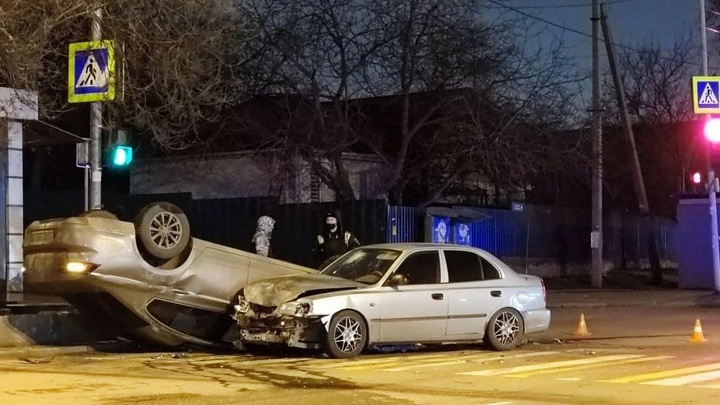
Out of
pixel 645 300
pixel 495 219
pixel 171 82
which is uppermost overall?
pixel 171 82

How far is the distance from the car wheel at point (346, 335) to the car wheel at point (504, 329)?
6.77 feet

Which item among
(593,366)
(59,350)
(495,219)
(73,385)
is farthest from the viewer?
(495,219)

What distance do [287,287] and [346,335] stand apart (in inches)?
38.4

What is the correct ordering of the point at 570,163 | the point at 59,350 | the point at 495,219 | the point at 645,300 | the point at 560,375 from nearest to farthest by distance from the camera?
the point at 560,375, the point at 59,350, the point at 645,300, the point at 570,163, the point at 495,219

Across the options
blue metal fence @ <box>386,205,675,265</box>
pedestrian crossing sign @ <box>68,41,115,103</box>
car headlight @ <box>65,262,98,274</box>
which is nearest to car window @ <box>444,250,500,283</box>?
car headlight @ <box>65,262,98,274</box>

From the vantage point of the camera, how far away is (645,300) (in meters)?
27.3

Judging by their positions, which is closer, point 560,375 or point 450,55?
point 560,375

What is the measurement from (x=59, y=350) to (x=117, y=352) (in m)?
0.79

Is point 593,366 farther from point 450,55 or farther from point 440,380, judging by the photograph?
point 450,55

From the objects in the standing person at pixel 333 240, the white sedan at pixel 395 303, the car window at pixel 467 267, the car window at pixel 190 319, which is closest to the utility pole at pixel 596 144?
the standing person at pixel 333 240

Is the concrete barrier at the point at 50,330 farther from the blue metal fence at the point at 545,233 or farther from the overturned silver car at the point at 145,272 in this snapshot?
the blue metal fence at the point at 545,233

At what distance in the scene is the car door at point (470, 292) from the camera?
1402cm

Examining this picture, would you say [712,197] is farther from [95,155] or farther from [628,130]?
[95,155]

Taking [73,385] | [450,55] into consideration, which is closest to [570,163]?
[450,55]
